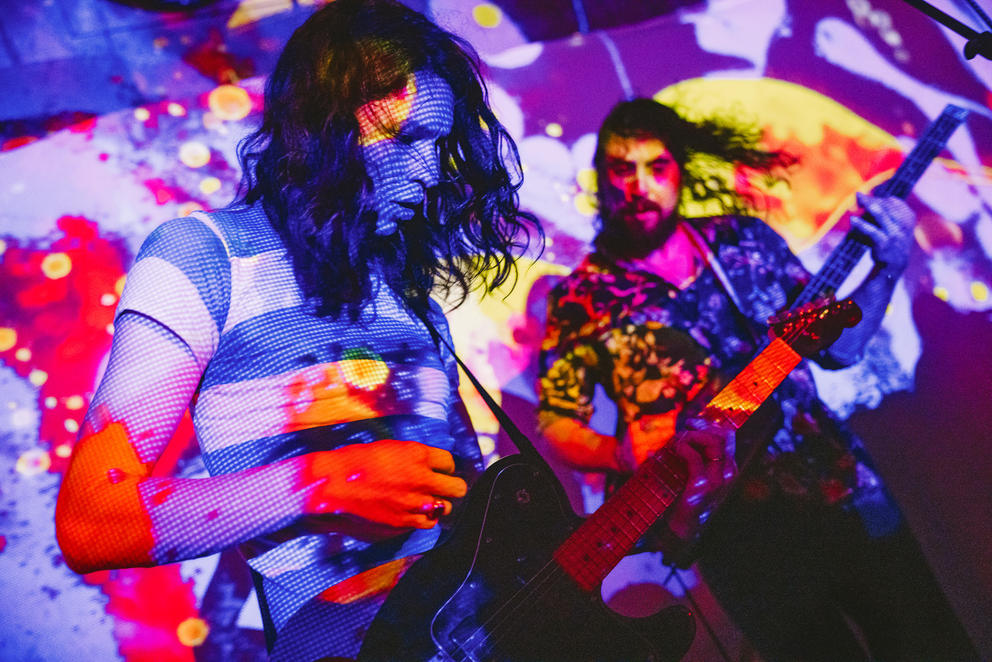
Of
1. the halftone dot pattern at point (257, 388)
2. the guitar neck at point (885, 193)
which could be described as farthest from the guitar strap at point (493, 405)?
the guitar neck at point (885, 193)

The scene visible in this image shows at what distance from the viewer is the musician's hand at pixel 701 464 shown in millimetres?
1100

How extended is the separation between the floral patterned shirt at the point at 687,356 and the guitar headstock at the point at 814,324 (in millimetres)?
144

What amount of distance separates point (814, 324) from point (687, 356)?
282 mm

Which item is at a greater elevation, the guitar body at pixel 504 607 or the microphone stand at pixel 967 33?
the microphone stand at pixel 967 33

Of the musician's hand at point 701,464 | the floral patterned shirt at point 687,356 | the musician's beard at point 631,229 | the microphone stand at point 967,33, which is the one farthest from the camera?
the musician's beard at point 631,229

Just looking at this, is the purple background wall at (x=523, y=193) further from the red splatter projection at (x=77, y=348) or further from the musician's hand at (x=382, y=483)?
the musician's hand at (x=382, y=483)

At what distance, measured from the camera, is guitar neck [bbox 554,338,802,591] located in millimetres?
1029

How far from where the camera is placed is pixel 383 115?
106 cm

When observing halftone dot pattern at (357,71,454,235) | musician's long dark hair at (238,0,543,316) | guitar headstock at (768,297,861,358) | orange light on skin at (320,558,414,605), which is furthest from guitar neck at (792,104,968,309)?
orange light on skin at (320,558,414,605)

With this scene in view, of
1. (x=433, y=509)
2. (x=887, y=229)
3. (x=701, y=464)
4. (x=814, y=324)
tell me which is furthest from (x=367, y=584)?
(x=887, y=229)

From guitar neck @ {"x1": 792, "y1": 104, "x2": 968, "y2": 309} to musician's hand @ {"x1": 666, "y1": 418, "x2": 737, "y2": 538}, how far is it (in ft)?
1.53

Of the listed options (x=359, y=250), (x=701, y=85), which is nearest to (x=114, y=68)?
(x=359, y=250)

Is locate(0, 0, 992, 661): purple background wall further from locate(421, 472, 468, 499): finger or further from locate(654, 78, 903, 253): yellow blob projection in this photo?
locate(421, 472, 468, 499): finger

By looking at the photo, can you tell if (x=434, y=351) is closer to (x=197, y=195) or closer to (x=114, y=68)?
(x=197, y=195)
